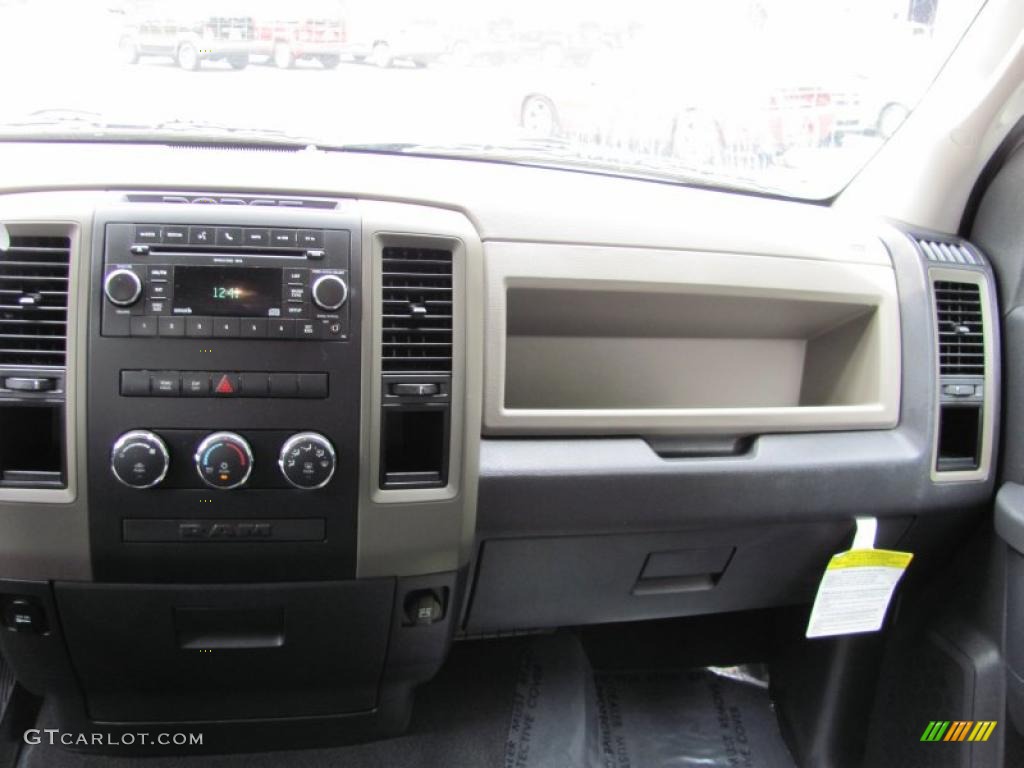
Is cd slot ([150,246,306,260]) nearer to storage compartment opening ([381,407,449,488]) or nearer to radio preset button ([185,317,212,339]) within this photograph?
radio preset button ([185,317,212,339])

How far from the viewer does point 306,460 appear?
1.03 metres

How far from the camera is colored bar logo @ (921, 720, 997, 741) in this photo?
143 centimetres

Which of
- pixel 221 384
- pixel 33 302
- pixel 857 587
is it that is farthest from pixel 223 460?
pixel 857 587

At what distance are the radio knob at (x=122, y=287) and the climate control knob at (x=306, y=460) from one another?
0.28 meters

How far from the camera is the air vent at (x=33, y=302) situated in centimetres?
101

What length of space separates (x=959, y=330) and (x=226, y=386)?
1309 mm

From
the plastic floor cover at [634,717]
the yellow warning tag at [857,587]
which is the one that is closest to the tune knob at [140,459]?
the plastic floor cover at [634,717]

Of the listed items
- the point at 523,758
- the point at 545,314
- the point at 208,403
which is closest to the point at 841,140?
the point at 545,314

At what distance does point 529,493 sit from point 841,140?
1044 mm

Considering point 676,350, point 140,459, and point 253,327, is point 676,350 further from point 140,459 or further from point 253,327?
point 140,459

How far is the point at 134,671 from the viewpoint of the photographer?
3.99 ft

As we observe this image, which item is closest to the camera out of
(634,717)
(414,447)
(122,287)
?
(122,287)

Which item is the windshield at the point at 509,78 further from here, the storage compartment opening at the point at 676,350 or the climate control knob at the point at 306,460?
the climate control knob at the point at 306,460

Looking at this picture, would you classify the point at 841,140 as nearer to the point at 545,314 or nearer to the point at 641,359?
the point at 641,359
